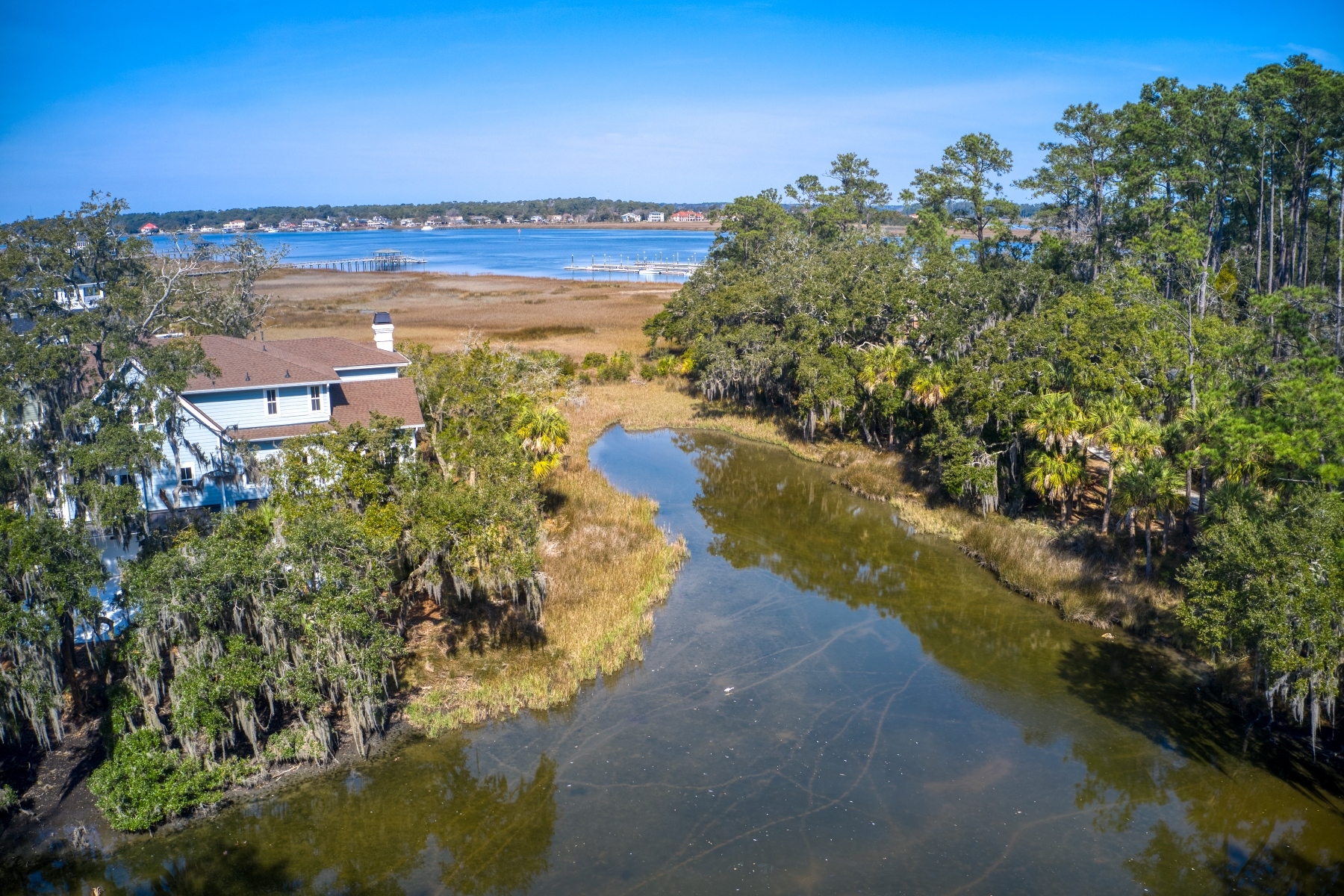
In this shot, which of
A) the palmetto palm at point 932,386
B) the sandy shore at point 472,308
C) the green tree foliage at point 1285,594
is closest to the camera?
the green tree foliage at point 1285,594

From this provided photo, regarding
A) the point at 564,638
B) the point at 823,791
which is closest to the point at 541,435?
the point at 564,638

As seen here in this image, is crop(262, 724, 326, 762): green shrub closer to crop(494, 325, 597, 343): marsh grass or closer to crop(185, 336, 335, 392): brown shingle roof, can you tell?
crop(185, 336, 335, 392): brown shingle roof

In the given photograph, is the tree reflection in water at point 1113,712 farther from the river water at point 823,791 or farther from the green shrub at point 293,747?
the green shrub at point 293,747

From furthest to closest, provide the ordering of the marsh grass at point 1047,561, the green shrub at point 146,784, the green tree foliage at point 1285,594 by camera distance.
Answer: the marsh grass at point 1047,561 < the green tree foliage at point 1285,594 < the green shrub at point 146,784

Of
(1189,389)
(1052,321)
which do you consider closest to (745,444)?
(1052,321)

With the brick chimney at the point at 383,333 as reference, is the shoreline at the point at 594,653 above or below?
below

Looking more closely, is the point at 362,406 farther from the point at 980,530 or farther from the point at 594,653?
the point at 980,530

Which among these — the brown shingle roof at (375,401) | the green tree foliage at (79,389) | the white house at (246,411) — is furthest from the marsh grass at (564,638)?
the white house at (246,411)
